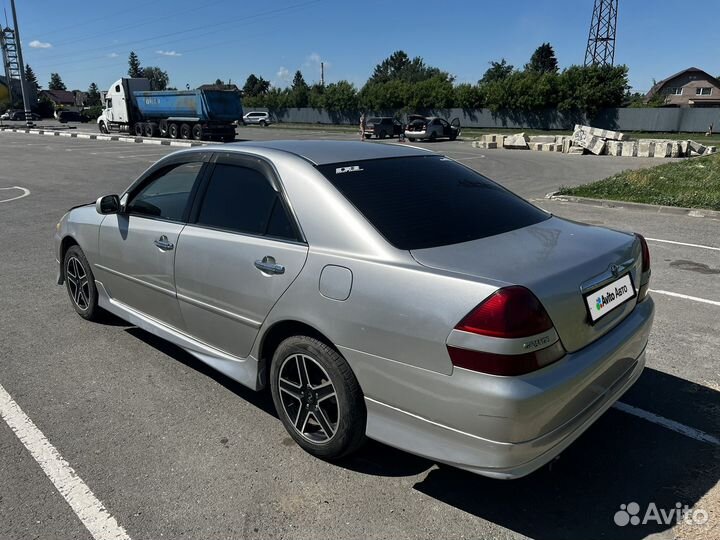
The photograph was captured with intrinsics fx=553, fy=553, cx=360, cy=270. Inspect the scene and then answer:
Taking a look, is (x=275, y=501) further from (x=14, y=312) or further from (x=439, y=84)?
(x=439, y=84)

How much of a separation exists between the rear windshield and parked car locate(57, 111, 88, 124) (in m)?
77.7

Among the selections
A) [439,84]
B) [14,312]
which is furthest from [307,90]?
[14,312]

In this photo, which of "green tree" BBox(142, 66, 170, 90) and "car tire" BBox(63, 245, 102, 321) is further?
"green tree" BBox(142, 66, 170, 90)

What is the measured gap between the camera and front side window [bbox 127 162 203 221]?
12.3 feet

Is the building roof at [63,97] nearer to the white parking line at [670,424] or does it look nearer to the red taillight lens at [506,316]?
the white parking line at [670,424]

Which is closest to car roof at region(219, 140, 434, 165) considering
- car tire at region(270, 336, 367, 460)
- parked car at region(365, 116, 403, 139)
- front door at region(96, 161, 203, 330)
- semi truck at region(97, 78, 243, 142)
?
front door at region(96, 161, 203, 330)

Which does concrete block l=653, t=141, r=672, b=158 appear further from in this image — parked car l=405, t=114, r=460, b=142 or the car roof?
the car roof

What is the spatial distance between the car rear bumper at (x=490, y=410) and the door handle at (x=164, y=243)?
1636 millimetres

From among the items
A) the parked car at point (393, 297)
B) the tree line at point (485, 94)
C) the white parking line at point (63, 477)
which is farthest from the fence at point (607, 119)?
the white parking line at point (63, 477)

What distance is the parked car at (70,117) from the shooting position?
70.2 meters

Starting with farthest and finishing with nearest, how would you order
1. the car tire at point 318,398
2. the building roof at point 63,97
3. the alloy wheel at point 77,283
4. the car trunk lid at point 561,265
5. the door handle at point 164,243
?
1. the building roof at point 63,97
2. the alloy wheel at point 77,283
3. the door handle at point 164,243
4. the car tire at point 318,398
5. the car trunk lid at point 561,265

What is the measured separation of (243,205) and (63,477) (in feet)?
5.66

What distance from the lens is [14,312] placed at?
17.0 ft

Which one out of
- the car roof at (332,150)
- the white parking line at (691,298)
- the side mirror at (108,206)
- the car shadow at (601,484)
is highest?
the car roof at (332,150)
